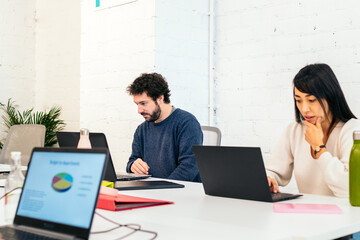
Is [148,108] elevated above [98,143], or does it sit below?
above

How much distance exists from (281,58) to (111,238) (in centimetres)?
250

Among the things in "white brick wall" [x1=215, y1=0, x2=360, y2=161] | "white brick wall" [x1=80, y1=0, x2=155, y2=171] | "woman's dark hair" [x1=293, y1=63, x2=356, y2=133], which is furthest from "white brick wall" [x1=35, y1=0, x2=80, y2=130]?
"woman's dark hair" [x1=293, y1=63, x2=356, y2=133]

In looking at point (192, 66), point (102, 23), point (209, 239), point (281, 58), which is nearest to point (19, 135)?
point (102, 23)

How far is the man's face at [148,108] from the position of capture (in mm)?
2934

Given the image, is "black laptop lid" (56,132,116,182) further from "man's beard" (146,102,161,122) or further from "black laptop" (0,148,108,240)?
"black laptop" (0,148,108,240)

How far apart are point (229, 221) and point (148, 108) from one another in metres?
1.67

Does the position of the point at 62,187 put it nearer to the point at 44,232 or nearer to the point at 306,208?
the point at 44,232

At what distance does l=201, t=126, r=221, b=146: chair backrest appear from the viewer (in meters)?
2.91

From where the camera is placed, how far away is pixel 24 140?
3.69 meters

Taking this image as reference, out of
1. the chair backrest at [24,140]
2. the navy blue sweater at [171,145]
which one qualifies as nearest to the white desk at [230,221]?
the navy blue sweater at [171,145]

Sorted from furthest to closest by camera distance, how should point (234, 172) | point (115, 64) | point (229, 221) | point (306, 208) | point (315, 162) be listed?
point (115, 64) → point (315, 162) → point (234, 172) → point (306, 208) → point (229, 221)

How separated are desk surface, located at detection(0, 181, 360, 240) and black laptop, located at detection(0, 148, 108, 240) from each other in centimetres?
11

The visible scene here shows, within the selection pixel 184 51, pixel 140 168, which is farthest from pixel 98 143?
pixel 184 51

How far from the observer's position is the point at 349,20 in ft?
9.95
